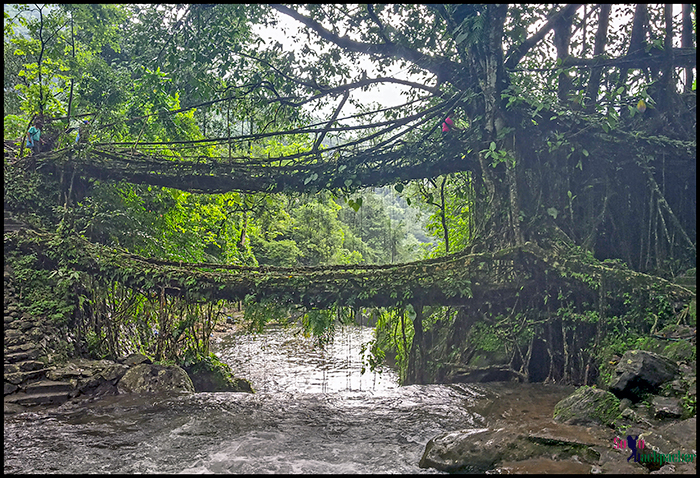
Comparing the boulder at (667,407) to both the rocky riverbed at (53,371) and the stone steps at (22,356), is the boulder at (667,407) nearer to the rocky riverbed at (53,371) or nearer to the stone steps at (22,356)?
the rocky riverbed at (53,371)

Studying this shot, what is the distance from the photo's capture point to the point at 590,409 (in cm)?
472

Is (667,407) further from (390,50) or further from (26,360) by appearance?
(26,360)

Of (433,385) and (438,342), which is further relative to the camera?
(438,342)

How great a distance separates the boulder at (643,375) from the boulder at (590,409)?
0.53 ft

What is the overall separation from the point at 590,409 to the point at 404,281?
280 centimetres

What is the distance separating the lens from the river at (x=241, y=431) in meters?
4.17

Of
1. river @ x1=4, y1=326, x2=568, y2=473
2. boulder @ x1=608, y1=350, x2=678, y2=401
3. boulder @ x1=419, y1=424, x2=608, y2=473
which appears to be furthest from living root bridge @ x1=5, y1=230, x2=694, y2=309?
boulder @ x1=419, y1=424, x2=608, y2=473

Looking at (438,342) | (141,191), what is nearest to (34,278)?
(141,191)

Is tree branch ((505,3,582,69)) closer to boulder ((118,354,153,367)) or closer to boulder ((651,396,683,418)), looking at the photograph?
boulder ((651,396,683,418))

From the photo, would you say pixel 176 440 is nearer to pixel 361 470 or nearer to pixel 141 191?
pixel 361 470

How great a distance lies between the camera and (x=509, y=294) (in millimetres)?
6676

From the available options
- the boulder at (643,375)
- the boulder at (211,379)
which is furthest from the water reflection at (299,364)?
the boulder at (643,375)

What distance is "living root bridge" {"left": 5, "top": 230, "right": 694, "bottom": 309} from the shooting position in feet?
20.0

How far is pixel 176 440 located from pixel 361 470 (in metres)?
2.19
